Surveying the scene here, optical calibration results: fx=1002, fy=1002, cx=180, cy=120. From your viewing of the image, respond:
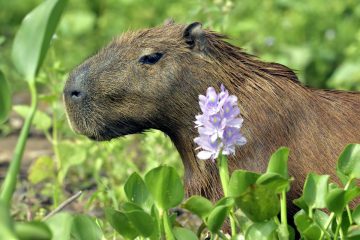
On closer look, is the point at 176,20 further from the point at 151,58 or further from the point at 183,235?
the point at 183,235

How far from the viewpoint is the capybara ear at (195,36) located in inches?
159

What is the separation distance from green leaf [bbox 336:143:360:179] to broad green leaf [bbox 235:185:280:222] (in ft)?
1.03

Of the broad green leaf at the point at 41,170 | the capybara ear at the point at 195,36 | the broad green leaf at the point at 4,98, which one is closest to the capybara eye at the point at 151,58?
the capybara ear at the point at 195,36

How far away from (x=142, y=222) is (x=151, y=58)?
3.45ft

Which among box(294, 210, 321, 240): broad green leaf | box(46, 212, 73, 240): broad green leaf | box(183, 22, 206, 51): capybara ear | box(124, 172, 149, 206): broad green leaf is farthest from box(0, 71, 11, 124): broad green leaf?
box(183, 22, 206, 51): capybara ear

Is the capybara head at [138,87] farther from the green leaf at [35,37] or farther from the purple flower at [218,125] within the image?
the green leaf at [35,37]

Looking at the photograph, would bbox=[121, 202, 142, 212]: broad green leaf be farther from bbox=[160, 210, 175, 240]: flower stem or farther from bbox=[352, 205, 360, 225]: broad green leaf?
bbox=[352, 205, 360, 225]: broad green leaf

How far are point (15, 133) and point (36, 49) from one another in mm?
4770

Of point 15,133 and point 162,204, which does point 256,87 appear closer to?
point 162,204

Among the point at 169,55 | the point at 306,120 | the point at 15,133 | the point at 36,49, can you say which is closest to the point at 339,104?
the point at 306,120

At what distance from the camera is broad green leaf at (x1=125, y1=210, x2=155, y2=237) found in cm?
315

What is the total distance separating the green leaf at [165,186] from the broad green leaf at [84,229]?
0.23 m

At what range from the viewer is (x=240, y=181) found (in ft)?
10.3

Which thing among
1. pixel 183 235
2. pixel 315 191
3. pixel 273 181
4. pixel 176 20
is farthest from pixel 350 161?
pixel 176 20
